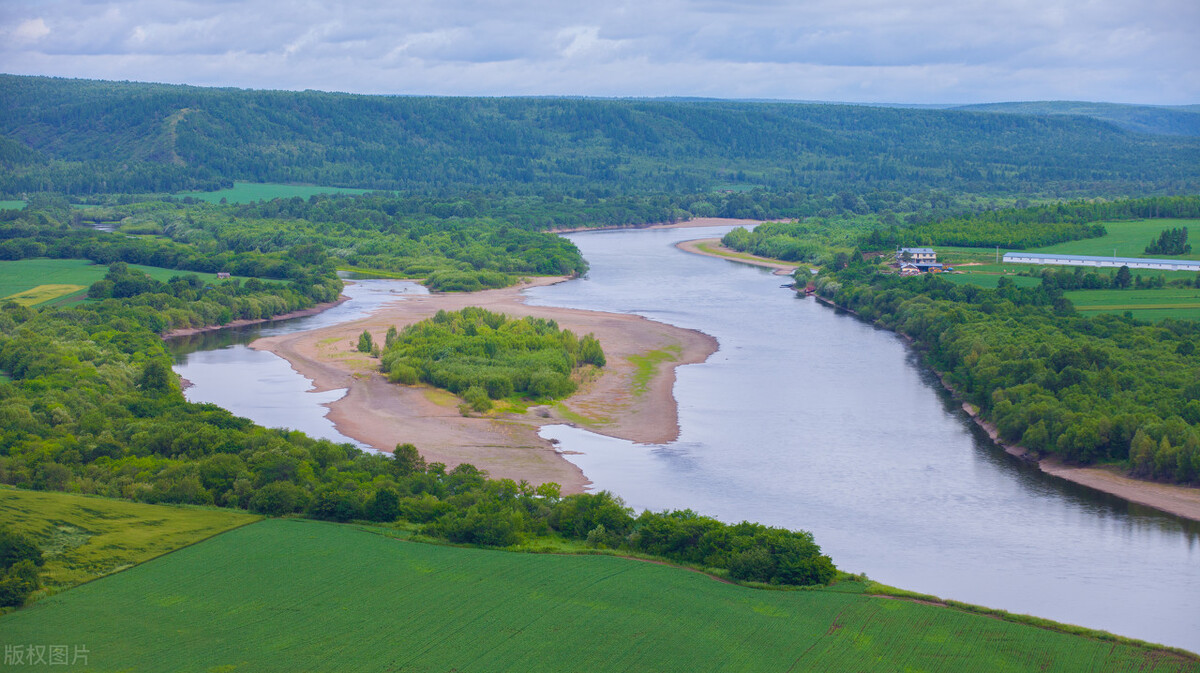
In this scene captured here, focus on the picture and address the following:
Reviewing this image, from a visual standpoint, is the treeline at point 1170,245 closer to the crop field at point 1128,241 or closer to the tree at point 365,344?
the crop field at point 1128,241

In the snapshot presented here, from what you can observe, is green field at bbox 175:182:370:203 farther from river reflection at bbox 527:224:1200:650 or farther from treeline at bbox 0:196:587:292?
river reflection at bbox 527:224:1200:650

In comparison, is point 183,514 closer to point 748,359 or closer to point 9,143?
point 748,359

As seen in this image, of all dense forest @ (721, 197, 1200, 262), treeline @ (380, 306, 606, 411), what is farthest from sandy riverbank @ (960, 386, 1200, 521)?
dense forest @ (721, 197, 1200, 262)

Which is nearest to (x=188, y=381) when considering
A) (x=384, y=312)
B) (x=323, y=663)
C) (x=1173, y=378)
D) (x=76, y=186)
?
(x=384, y=312)

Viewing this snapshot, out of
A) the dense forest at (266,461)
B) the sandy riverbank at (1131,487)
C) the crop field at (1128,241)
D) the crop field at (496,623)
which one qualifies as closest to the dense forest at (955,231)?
the crop field at (1128,241)

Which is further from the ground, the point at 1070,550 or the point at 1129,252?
the point at 1129,252
